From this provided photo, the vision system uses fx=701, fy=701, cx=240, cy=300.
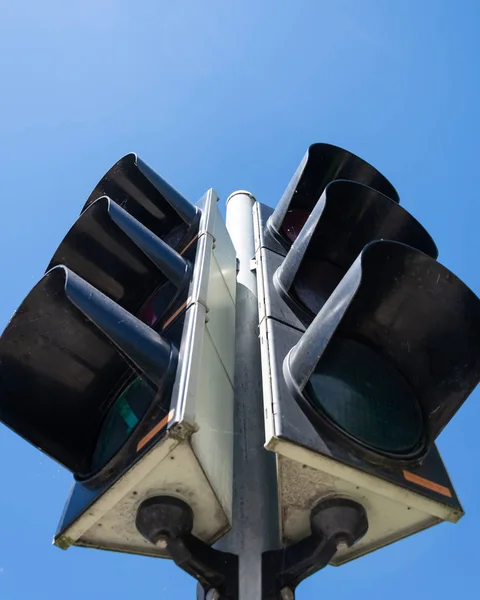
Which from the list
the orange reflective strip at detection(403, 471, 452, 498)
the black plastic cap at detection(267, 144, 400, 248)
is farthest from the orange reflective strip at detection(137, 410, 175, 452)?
the black plastic cap at detection(267, 144, 400, 248)

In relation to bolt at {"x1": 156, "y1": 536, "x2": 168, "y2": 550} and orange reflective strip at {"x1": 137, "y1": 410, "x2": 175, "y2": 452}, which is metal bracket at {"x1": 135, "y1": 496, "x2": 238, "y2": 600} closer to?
bolt at {"x1": 156, "y1": 536, "x2": 168, "y2": 550}

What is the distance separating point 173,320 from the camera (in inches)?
141

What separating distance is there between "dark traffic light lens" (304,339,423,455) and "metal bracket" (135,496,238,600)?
73 centimetres

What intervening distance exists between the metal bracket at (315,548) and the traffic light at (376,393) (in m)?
0.04

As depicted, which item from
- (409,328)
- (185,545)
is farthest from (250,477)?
(409,328)

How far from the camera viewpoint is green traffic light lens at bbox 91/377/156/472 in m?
3.06

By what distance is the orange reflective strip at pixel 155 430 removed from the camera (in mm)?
2705

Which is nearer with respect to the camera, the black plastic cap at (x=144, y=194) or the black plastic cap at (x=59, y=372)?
the black plastic cap at (x=59, y=372)

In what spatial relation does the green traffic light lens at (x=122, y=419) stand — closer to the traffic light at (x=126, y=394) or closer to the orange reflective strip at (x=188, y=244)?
the traffic light at (x=126, y=394)

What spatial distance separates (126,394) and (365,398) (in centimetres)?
114

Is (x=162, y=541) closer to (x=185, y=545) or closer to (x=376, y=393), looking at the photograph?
(x=185, y=545)

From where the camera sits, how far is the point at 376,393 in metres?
2.99

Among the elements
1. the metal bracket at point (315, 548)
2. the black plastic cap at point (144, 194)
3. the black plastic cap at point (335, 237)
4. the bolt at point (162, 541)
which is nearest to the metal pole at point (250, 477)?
the metal bracket at point (315, 548)

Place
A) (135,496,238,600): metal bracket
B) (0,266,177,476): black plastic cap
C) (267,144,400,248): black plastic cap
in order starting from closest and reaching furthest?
(135,496,238,600): metal bracket, (0,266,177,476): black plastic cap, (267,144,400,248): black plastic cap
